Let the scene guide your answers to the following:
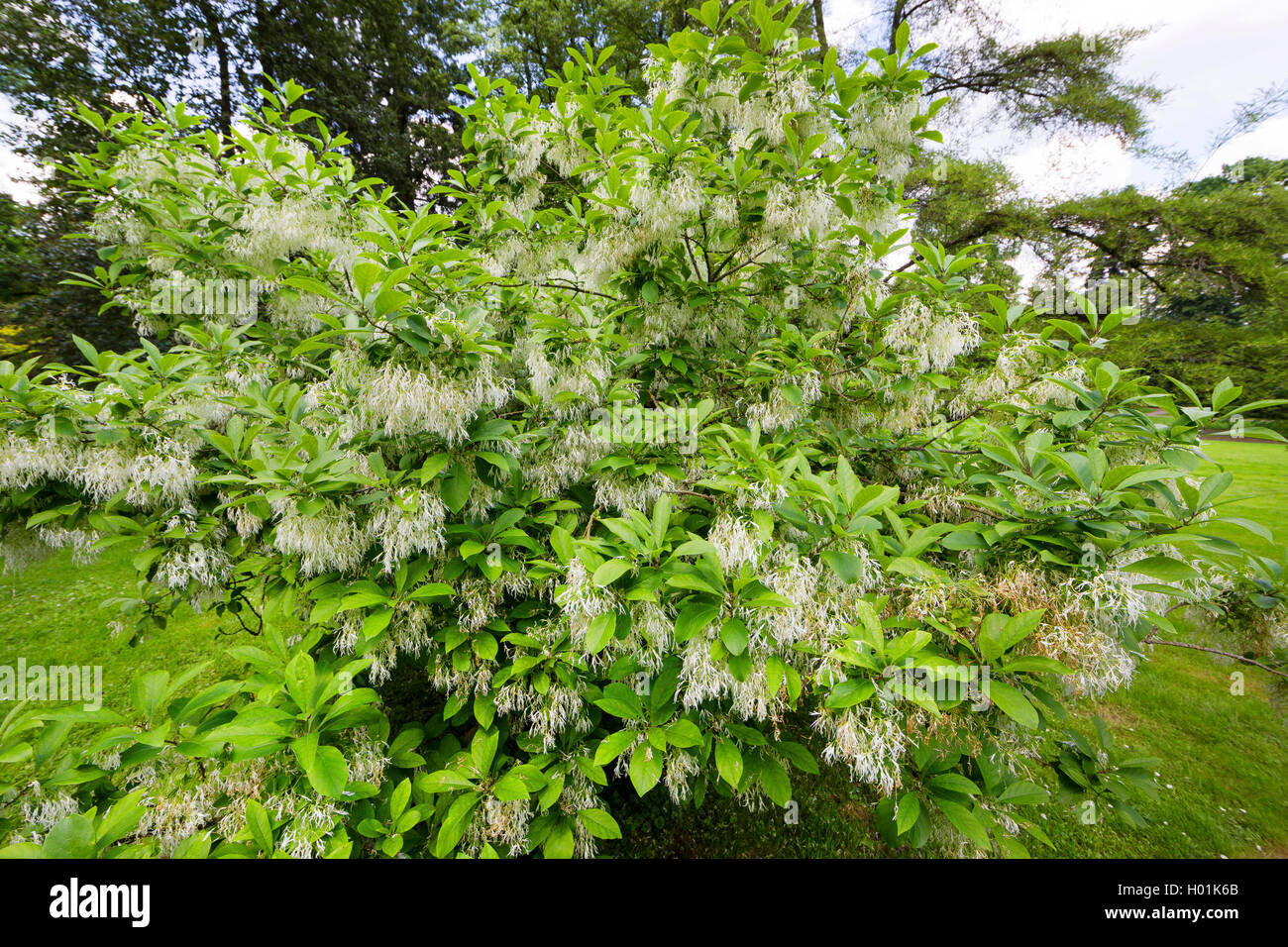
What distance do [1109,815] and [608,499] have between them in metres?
4.87

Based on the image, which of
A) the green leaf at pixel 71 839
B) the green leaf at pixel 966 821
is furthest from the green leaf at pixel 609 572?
the green leaf at pixel 71 839

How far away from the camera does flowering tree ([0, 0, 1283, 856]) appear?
1611 mm

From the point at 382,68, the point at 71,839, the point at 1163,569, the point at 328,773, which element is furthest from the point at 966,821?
the point at 382,68

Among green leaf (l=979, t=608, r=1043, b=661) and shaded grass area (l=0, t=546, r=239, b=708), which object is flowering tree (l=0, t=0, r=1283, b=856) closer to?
green leaf (l=979, t=608, r=1043, b=661)

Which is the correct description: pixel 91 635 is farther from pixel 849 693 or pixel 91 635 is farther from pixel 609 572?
pixel 849 693

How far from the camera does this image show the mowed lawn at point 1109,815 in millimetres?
3518

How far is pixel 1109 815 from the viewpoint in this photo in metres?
3.79

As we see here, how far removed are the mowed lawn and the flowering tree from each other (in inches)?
52.7

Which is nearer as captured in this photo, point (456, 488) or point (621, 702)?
point (621, 702)

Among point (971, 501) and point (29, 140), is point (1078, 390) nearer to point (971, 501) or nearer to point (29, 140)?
point (971, 501)

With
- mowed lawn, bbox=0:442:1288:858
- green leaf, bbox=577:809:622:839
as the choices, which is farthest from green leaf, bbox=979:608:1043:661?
mowed lawn, bbox=0:442:1288:858

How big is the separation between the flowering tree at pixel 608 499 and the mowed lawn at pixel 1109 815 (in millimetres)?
1339
